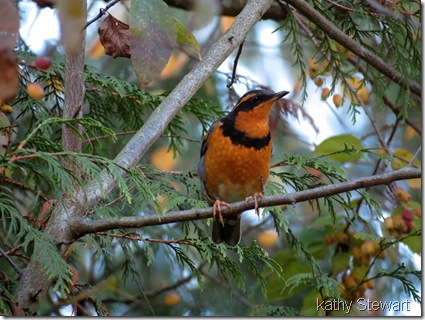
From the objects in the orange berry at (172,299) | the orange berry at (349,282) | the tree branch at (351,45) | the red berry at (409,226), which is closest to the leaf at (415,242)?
the red berry at (409,226)

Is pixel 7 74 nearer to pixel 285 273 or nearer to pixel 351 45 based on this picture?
pixel 351 45

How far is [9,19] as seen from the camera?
1343 mm

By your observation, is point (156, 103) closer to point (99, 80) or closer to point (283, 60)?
point (99, 80)

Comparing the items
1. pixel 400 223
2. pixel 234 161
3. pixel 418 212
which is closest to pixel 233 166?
pixel 234 161

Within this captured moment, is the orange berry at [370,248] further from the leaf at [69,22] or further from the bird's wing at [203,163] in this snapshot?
the leaf at [69,22]

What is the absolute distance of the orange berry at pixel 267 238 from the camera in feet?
21.1

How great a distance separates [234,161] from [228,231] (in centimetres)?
46

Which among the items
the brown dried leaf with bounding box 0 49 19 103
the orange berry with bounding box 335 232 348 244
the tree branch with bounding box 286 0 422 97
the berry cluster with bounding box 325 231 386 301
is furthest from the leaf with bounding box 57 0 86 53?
the orange berry with bounding box 335 232 348 244

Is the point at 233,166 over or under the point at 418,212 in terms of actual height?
under

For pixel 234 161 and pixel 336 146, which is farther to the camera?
pixel 336 146

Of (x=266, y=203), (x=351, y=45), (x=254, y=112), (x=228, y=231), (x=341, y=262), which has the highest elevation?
(x=351, y=45)

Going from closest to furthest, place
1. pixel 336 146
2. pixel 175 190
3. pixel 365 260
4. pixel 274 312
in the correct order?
pixel 175 190
pixel 274 312
pixel 336 146
pixel 365 260

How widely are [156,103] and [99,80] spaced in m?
0.39

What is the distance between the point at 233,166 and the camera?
4.23m
